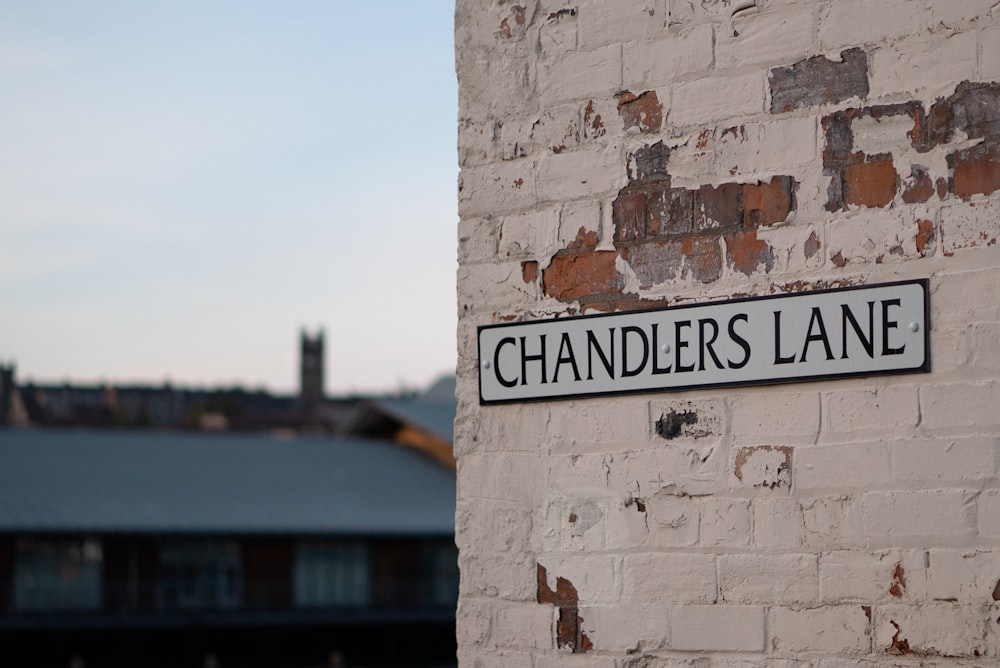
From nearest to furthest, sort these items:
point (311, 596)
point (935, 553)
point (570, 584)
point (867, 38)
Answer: point (935, 553), point (867, 38), point (570, 584), point (311, 596)

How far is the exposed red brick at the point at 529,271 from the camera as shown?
3.30 m

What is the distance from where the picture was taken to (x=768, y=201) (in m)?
2.99

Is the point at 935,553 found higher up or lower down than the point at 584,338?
lower down

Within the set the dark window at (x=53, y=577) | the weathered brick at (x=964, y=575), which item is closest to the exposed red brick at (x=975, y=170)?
the weathered brick at (x=964, y=575)

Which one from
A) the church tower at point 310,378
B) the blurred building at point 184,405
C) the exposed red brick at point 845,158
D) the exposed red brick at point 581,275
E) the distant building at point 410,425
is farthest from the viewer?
the church tower at point 310,378

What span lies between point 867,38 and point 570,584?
4.41 ft

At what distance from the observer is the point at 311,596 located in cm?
3091

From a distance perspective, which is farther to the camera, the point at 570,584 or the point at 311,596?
the point at 311,596

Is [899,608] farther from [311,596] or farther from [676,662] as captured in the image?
[311,596]

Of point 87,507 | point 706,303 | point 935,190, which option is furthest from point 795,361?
point 87,507

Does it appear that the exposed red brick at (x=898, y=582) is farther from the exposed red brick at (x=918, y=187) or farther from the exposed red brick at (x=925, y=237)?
the exposed red brick at (x=918, y=187)

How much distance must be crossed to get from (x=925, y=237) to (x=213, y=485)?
30246 millimetres

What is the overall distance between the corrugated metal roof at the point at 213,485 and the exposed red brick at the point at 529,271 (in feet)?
85.9

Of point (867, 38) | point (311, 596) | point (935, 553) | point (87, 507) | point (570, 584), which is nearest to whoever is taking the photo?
point (935, 553)
